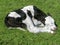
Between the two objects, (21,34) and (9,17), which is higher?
(9,17)

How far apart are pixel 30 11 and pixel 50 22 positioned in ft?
2.98

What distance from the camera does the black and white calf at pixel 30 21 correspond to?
9.16 meters

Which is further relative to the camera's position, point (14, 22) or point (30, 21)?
point (30, 21)

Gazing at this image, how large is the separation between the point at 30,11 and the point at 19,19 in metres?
0.58

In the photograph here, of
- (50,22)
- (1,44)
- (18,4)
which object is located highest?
(18,4)

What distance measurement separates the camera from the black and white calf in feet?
30.0

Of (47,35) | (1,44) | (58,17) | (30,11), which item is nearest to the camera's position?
(1,44)

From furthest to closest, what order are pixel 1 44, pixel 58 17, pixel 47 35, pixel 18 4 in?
pixel 18 4 < pixel 58 17 < pixel 47 35 < pixel 1 44

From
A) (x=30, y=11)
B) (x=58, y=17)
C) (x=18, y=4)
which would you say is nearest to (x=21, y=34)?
(x=30, y=11)

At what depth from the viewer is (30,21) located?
30.8ft

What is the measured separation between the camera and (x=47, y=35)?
888cm

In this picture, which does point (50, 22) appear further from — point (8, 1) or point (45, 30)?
point (8, 1)

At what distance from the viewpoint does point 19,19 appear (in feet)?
30.6

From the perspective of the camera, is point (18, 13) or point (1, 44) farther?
point (18, 13)
